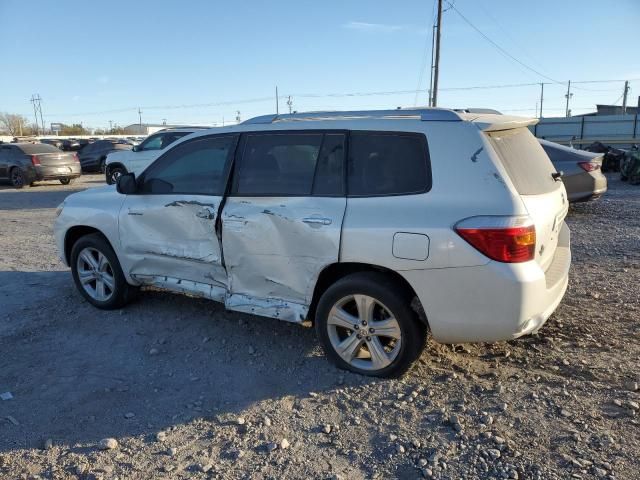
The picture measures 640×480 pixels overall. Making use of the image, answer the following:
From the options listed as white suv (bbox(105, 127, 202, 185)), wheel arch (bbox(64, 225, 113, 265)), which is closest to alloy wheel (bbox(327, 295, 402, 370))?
wheel arch (bbox(64, 225, 113, 265))

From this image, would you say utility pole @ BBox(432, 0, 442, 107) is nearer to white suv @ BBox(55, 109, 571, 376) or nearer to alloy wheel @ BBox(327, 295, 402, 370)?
white suv @ BBox(55, 109, 571, 376)

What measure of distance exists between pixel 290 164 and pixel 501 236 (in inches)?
64.6

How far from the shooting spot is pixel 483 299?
10.6 ft

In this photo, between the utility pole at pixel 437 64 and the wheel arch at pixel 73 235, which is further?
the utility pole at pixel 437 64

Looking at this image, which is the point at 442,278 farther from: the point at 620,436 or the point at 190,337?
the point at 190,337

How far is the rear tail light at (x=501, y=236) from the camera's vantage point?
3.14 meters

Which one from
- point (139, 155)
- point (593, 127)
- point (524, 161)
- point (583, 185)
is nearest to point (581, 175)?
point (583, 185)

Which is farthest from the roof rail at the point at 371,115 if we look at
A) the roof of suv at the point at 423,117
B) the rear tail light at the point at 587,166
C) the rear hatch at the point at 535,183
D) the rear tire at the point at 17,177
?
the rear tire at the point at 17,177

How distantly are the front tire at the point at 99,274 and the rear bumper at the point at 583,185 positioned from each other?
822cm

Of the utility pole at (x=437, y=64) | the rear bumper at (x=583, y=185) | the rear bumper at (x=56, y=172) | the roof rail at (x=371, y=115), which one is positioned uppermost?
the utility pole at (x=437, y=64)

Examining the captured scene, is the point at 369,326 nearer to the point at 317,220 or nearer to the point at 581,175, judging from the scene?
the point at 317,220

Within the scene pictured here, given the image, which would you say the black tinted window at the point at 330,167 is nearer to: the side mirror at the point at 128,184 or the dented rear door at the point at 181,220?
the dented rear door at the point at 181,220

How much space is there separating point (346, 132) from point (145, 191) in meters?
2.00

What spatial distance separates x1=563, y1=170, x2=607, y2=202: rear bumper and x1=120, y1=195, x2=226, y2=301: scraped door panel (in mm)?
7904
